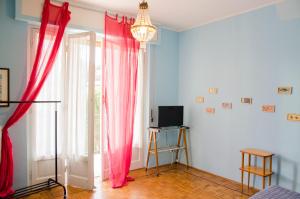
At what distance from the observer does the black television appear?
4.15 metres

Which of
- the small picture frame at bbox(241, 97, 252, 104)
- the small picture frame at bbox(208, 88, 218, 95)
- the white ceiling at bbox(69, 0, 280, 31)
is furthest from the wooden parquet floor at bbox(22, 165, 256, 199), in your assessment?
the white ceiling at bbox(69, 0, 280, 31)

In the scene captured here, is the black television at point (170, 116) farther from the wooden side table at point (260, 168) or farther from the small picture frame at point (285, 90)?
the small picture frame at point (285, 90)

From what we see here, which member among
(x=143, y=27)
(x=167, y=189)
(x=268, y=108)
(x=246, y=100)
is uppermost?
(x=143, y=27)

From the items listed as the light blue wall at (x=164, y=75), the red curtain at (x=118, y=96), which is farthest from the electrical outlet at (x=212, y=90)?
the red curtain at (x=118, y=96)

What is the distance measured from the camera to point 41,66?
316cm

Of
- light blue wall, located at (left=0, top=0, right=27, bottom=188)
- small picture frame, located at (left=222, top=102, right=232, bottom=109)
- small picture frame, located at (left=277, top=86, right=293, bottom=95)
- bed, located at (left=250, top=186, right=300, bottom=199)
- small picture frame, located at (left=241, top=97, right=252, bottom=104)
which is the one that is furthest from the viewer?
small picture frame, located at (left=222, top=102, right=232, bottom=109)

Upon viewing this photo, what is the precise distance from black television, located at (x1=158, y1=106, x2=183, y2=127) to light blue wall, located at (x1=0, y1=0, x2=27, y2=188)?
217 centimetres

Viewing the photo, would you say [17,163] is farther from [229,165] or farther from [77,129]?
[229,165]

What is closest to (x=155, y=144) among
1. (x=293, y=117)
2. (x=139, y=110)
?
(x=139, y=110)

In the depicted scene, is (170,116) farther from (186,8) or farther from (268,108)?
(186,8)

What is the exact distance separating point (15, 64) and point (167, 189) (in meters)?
2.80

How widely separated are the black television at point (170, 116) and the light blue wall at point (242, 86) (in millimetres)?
300

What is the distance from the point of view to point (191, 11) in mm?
3660

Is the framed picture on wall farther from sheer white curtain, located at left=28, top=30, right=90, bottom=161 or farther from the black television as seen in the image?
the black television
